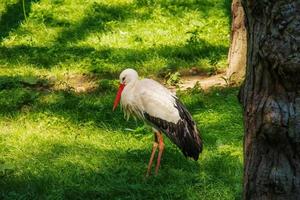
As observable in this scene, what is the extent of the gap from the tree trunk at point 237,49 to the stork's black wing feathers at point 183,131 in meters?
2.45

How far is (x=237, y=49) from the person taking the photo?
8141mm

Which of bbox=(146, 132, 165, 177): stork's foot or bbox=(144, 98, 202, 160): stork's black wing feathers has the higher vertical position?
bbox=(144, 98, 202, 160): stork's black wing feathers

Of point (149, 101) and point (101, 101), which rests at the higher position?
point (149, 101)

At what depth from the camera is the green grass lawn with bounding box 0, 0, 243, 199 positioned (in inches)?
219

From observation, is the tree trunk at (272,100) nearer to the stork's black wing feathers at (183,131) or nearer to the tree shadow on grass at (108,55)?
the stork's black wing feathers at (183,131)

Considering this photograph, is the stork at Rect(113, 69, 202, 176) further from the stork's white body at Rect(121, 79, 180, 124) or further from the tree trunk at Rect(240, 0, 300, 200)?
the tree trunk at Rect(240, 0, 300, 200)

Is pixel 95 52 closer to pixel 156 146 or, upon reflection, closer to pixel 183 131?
pixel 156 146

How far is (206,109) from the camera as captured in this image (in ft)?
23.9

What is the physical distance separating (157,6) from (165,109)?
18.1 feet

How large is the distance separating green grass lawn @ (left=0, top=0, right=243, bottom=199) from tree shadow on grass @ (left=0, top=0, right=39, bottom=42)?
16mm

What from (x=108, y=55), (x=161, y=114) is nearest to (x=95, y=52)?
(x=108, y=55)

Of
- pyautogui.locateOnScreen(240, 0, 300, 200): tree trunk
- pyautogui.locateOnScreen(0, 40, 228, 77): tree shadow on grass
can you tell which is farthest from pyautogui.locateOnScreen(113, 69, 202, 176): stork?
pyautogui.locateOnScreen(0, 40, 228, 77): tree shadow on grass

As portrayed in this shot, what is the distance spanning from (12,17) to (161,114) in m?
5.66

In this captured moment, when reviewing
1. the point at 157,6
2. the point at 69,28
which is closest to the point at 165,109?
the point at 69,28
